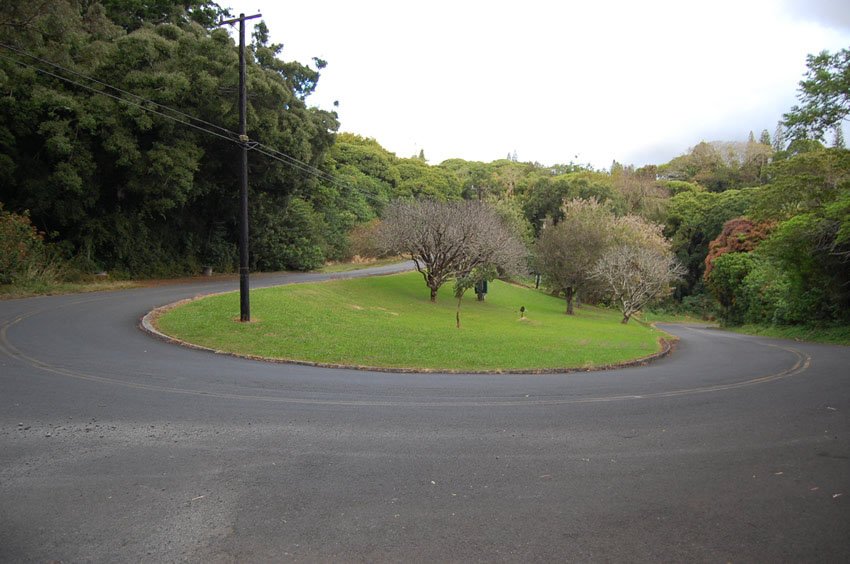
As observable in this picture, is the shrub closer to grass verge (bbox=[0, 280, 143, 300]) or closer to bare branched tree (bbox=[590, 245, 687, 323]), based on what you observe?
grass verge (bbox=[0, 280, 143, 300])

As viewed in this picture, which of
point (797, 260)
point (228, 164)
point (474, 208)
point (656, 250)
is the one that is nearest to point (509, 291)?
point (656, 250)

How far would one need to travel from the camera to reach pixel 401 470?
17.3 ft

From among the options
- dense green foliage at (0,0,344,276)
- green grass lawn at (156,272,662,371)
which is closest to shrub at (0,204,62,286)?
dense green foliage at (0,0,344,276)

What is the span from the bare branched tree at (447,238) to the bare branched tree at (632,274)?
26.8 feet

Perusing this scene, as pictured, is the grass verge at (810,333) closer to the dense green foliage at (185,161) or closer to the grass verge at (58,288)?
the dense green foliage at (185,161)

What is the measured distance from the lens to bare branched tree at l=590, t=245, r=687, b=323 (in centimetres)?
3622

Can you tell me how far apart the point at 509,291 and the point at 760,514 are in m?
43.9

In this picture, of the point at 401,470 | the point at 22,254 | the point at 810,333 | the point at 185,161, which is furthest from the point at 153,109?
the point at 810,333

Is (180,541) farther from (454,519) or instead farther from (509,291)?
(509,291)

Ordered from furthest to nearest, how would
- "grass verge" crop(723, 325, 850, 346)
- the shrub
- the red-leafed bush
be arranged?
the red-leafed bush → "grass verge" crop(723, 325, 850, 346) → the shrub

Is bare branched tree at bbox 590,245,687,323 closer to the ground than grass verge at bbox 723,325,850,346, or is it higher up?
higher up

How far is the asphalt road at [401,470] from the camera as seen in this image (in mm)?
3834

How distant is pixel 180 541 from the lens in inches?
149

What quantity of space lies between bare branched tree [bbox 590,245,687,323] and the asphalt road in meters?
27.3
